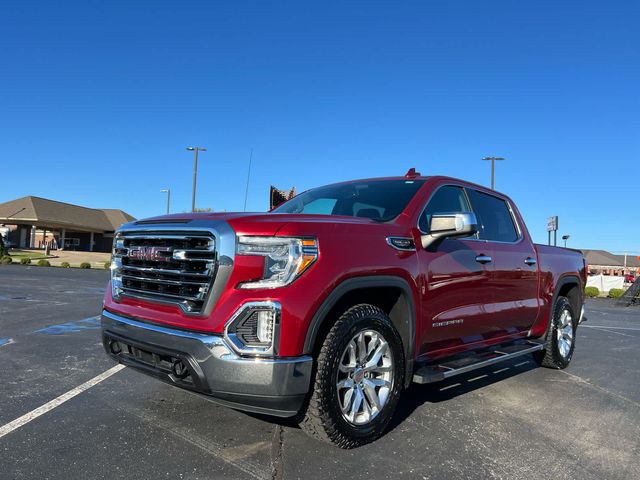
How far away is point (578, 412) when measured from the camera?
4215 mm

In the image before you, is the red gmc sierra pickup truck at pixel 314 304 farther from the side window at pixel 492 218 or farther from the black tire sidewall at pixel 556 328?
the black tire sidewall at pixel 556 328

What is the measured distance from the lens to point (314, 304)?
288 centimetres

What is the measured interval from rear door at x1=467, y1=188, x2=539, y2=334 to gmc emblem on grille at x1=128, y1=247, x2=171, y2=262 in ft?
9.39

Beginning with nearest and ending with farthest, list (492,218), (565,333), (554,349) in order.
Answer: (492,218), (554,349), (565,333)

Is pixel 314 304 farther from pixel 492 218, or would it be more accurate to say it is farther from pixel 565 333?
pixel 565 333

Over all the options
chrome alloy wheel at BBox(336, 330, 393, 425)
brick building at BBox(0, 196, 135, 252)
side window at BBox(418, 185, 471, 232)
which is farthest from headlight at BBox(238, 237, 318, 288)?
brick building at BBox(0, 196, 135, 252)

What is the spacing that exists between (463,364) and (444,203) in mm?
1392

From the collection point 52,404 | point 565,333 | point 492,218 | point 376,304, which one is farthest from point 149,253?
point 565,333

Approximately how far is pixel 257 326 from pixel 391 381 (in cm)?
114

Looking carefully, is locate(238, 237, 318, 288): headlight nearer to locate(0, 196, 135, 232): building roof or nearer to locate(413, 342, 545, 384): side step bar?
locate(413, 342, 545, 384): side step bar

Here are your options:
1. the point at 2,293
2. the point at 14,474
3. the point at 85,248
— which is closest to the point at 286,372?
the point at 14,474

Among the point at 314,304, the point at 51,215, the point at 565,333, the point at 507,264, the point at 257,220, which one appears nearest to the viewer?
the point at 314,304

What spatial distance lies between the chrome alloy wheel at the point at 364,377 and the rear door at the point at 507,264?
1588 mm

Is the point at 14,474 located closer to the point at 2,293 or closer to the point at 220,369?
the point at 220,369
